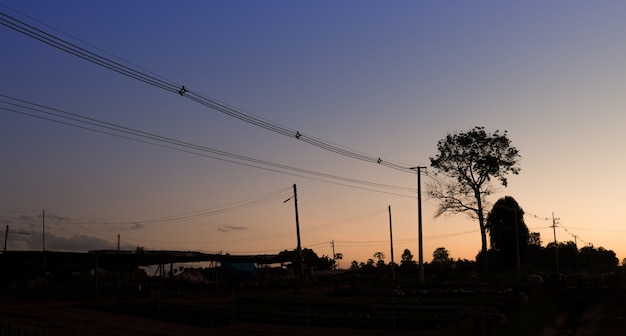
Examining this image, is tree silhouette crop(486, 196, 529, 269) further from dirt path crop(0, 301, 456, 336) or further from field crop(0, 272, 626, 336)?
dirt path crop(0, 301, 456, 336)

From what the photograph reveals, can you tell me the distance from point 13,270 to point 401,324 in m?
36.9

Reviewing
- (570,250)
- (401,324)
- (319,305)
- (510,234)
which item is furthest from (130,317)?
(570,250)

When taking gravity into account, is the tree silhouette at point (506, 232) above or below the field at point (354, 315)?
above

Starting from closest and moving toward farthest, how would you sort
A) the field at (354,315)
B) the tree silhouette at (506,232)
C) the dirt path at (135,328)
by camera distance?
the dirt path at (135,328) → the field at (354,315) → the tree silhouette at (506,232)

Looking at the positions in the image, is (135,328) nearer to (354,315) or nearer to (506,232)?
(354,315)

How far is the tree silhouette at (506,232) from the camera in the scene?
68125mm

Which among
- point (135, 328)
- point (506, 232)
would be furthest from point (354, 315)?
point (506, 232)

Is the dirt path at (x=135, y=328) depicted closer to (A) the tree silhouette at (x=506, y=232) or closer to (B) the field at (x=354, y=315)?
(B) the field at (x=354, y=315)

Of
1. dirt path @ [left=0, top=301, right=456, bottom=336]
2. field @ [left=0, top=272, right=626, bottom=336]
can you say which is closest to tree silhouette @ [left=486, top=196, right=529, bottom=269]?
field @ [left=0, top=272, right=626, bottom=336]

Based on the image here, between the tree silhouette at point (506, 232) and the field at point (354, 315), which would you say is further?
the tree silhouette at point (506, 232)

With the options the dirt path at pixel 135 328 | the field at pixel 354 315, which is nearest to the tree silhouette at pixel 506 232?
the field at pixel 354 315

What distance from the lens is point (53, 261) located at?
41.8 meters

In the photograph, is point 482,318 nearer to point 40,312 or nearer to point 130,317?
point 130,317

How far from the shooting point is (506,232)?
226 ft
